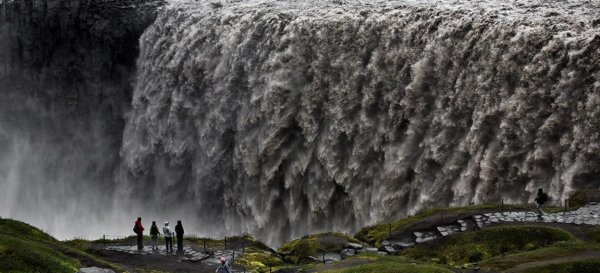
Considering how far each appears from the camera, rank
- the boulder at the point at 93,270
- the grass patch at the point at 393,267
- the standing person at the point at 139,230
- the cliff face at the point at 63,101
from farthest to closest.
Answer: the cliff face at the point at 63,101 → the standing person at the point at 139,230 → the boulder at the point at 93,270 → the grass patch at the point at 393,267

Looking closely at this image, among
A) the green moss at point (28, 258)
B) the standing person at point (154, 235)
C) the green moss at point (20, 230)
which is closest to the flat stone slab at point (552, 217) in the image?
the standing person at point (154, 235)

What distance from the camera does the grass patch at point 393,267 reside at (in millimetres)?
31734

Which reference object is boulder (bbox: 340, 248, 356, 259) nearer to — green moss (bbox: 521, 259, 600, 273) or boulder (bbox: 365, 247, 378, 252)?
boulder (bbox: 365, 247, 378, 252)

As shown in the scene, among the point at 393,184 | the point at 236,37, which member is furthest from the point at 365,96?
the point at 236,37

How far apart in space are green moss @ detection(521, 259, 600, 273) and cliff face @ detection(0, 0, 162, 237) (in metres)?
60.6

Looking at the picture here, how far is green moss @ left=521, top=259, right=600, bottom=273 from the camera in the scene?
1132 inches

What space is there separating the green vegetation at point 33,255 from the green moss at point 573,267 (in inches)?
793

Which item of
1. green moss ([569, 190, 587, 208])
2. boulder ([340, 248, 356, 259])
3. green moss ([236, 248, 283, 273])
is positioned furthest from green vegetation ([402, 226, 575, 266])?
green moss ([236, 248, 283, 273])

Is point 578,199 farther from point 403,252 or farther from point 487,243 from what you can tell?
point 403,252

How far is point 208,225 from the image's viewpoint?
236ft

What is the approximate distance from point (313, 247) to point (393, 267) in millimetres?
10306

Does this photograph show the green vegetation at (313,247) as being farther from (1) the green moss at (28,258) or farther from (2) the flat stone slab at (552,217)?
(1) the green moss at (28,258)

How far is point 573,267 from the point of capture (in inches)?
1147

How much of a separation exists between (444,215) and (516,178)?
7457 millimetres
